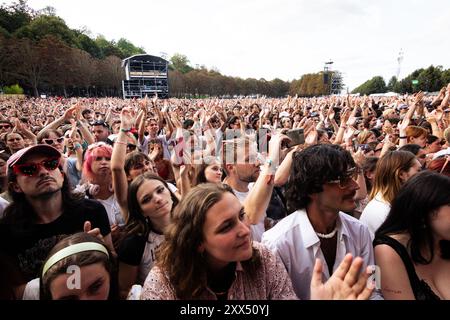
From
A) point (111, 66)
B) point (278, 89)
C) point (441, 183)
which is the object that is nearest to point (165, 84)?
point (111, 66)

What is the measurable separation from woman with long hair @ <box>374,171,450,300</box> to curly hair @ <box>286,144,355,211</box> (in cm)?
44

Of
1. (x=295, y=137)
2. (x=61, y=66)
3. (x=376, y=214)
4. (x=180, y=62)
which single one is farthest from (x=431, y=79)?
(x=180, y=62)

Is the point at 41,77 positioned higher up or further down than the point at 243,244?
higher up

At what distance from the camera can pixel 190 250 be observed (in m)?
1.55

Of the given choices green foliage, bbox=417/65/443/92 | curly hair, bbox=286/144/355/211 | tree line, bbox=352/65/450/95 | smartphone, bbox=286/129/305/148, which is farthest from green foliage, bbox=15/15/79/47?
curly hair, bbox=286/144/355/211

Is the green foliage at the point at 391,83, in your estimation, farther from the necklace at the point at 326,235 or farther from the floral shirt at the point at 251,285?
the floral shirt at the point at 251,285

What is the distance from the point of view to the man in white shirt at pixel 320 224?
184cm

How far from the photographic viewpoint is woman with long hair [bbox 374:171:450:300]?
5.68 ft

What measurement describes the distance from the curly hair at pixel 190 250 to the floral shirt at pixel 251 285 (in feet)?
0.10

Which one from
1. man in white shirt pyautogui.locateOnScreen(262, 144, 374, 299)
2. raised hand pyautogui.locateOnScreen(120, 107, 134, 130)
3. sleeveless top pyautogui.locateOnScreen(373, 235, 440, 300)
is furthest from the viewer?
raised hand pyautogui.locateOnScreen(120, 107, 134, 130)

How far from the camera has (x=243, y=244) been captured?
5.03 ft

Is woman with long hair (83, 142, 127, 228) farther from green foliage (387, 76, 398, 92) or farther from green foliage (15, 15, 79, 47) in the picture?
green foliage (387, 76, 398, 92)

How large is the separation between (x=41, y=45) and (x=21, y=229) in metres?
59.0

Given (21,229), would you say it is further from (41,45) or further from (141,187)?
(41,45)
